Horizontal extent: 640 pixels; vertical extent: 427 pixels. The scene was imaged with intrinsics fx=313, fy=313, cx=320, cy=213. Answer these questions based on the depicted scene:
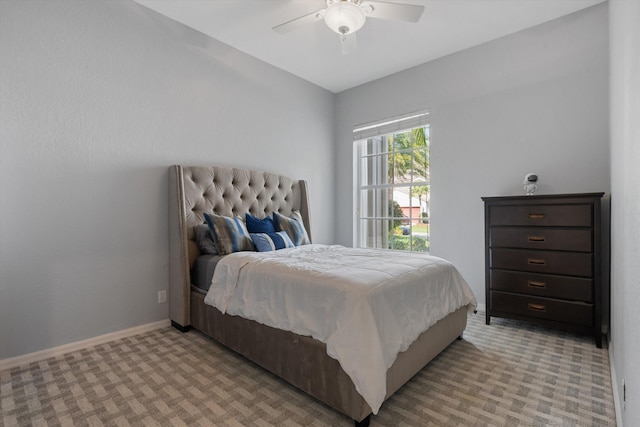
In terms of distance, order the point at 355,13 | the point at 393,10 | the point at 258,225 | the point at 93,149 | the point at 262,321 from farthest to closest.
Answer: the point at 258,225 < the point at 93,149 < the point at 393,10 < the point at 355,13 < the point at 262,321

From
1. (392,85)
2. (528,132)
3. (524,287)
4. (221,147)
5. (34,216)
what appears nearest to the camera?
(34,216)

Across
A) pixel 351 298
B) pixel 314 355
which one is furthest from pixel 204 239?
pixel 351 298

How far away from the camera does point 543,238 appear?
2535mm

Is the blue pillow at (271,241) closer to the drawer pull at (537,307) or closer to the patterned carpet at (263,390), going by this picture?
the patterned carpet at (263,390)

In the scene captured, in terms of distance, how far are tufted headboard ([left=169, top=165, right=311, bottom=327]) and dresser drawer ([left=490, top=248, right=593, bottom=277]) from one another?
226 centimetres

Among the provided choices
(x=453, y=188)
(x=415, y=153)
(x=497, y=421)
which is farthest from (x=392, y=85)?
(x=497, y=421)

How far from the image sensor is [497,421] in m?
1.49

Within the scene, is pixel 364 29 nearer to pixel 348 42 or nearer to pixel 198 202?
pixel 348 42

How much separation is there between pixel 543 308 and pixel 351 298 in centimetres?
197

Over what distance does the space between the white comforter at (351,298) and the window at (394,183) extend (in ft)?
5.13

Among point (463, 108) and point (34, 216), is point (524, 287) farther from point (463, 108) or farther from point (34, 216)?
point (34, 216)

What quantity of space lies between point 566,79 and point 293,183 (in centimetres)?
284

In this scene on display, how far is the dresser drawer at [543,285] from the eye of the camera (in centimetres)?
237

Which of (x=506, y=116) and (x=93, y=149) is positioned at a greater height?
(x=506, y=116)
